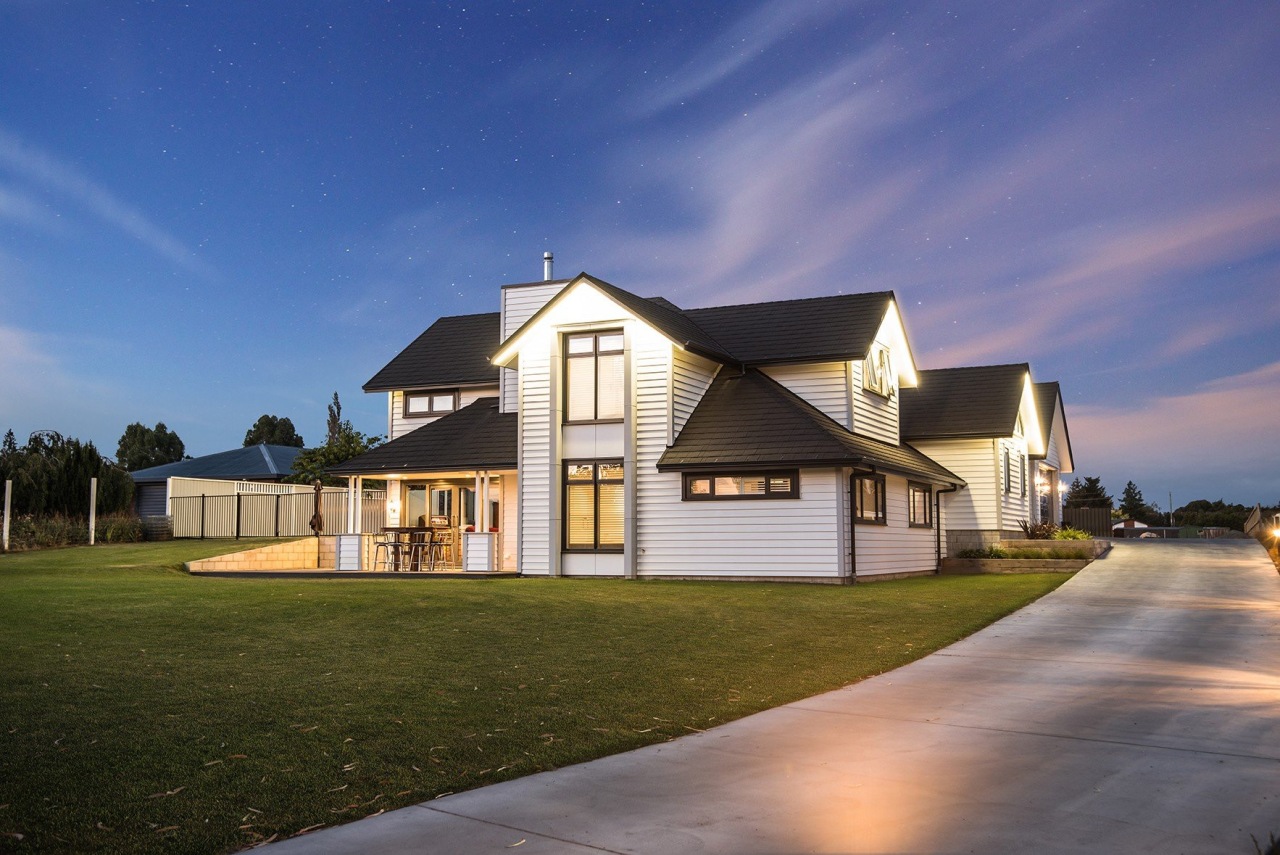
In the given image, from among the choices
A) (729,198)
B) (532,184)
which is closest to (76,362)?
(532,184)

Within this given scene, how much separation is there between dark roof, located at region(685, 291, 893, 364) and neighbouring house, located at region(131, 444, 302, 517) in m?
28.4

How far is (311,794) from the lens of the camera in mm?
5457

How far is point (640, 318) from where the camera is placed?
72.2 feet

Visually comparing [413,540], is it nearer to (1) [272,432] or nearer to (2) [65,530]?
(2) [65,530]

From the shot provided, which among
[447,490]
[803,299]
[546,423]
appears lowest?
[447,490]

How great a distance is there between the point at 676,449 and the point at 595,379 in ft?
8.09

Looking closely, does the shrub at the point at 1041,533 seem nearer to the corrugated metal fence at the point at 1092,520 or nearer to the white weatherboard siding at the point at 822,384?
the white weatherboard siding at the point at 822,384

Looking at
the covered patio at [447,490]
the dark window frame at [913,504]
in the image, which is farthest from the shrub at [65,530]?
the dark window frame at [913,504]

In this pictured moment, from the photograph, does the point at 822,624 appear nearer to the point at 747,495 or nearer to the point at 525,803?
the point at 747,495

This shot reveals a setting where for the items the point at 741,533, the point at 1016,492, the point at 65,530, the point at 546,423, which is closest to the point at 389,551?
the point at 546,423

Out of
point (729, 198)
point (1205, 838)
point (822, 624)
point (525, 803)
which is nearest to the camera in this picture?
point (1205, 838)

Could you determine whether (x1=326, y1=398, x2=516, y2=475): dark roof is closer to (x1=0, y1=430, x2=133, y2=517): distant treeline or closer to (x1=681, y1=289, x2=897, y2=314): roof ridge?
(x1=681, y1=289, x2=897, y2=314): roof ridge

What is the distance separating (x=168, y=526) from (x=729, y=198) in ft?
73.2

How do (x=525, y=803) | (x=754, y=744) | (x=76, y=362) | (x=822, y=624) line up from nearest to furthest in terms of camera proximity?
(x=525, y=803)
(x=754, y=744)
(x=822, y=624)
(x=76, y=362)
